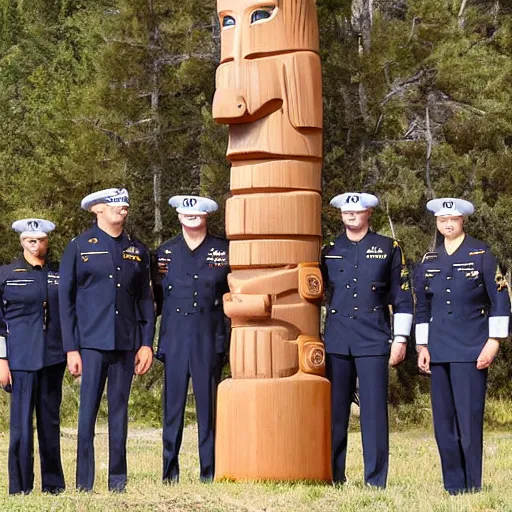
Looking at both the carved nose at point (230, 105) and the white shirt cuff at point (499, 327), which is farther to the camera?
the carved nose at point (230, 105)

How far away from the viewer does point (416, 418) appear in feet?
58.2

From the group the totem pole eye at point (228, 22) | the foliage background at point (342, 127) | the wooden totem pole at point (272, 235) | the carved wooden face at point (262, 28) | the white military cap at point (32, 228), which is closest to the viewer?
the wooden totem pole at point (272, 235)

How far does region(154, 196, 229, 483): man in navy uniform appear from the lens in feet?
36.1

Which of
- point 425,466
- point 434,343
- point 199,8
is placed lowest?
point 425,466

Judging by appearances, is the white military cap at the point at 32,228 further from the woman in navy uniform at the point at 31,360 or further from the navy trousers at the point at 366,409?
the navy trousers at the point at 366,409

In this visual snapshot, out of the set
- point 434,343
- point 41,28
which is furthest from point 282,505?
point 41,28

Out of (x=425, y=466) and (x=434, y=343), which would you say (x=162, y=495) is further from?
(x=425, y=466)

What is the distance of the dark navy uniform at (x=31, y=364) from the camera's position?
10.9 m

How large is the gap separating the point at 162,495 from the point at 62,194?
32.2 feet

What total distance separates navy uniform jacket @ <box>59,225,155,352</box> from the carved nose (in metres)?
1.17

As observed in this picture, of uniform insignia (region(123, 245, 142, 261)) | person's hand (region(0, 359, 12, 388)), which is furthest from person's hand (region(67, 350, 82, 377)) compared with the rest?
uniform insignia (region(123, 245, 142, 261))

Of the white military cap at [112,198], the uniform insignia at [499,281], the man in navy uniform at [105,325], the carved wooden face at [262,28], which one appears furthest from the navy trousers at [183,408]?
the carved wooden face at [262,28]

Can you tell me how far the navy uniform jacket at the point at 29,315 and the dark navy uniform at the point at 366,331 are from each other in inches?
78.0

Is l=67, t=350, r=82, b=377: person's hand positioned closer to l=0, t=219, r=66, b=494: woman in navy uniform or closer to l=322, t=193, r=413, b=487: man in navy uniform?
l=0, t=219, r=66, b=494: woman in navy uniform
